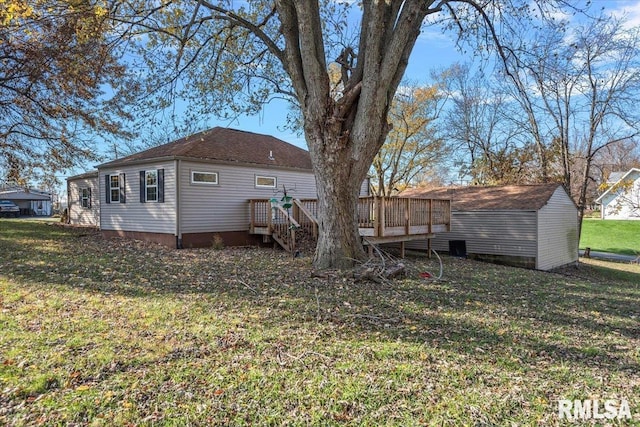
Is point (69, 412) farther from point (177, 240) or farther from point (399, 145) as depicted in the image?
point (399, 145)

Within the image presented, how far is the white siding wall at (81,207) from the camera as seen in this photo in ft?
64.2

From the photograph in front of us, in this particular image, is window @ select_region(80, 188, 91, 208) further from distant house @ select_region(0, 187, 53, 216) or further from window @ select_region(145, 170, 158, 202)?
distant house @ select_region(0, 187, 53, 216)

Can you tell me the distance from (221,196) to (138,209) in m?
Answer: 2.87

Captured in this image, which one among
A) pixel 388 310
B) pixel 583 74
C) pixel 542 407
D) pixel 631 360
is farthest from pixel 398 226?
pixel 583 74

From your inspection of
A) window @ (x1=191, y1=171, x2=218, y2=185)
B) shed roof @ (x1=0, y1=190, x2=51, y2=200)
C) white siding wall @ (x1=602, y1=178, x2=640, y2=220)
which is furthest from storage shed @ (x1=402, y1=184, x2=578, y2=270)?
shed roof @ (x1=0, y1=190, x2=51, y2=200)

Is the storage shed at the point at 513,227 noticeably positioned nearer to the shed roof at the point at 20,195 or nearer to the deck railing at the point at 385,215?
the deck railing at the point at 385,215

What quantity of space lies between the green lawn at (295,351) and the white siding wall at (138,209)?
501 centimetres

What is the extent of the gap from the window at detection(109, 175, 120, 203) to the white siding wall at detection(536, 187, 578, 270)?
50.7 ft

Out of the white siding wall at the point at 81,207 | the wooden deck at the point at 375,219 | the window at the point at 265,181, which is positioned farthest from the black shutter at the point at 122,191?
the white siding wall at the point at 81,207

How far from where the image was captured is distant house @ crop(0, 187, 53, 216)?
45812 millimetres

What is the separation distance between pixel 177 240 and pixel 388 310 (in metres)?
8.41

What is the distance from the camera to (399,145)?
79.9ft

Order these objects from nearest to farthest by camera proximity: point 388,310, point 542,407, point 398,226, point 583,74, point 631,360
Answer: point 542,407 → point 631,360 → point 388,310 → point 398,226 → point 583,74

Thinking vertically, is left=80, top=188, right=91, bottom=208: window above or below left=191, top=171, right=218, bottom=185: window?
below
